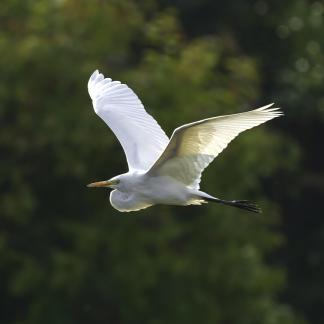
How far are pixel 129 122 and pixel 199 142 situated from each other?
4.54 feet

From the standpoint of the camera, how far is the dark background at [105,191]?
15039 mm

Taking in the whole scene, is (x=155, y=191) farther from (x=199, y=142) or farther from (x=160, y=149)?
(x=160, y=149)

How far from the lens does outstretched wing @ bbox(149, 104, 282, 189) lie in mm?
8234

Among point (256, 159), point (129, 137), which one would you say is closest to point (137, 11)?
point (256, 159)

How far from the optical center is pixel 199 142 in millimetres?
8633

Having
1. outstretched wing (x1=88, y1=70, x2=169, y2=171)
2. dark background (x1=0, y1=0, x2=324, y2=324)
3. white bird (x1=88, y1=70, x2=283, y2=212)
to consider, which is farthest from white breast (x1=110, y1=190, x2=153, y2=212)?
dark background (x1=0, y1=0, x2=324, y2=324)

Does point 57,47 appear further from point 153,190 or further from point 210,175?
point 153,190

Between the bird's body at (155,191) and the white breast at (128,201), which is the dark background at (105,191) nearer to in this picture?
the white breast at (128,201)

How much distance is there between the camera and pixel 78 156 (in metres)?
14.9

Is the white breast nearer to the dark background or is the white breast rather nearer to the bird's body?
the bird's body

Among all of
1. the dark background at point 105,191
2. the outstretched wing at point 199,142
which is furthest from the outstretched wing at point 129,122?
the dark background at point 105,191

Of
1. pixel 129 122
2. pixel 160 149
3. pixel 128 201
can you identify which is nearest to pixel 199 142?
pixel 128 201

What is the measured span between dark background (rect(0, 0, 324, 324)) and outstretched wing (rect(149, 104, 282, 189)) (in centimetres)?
576

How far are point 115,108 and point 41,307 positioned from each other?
5.47 meters
